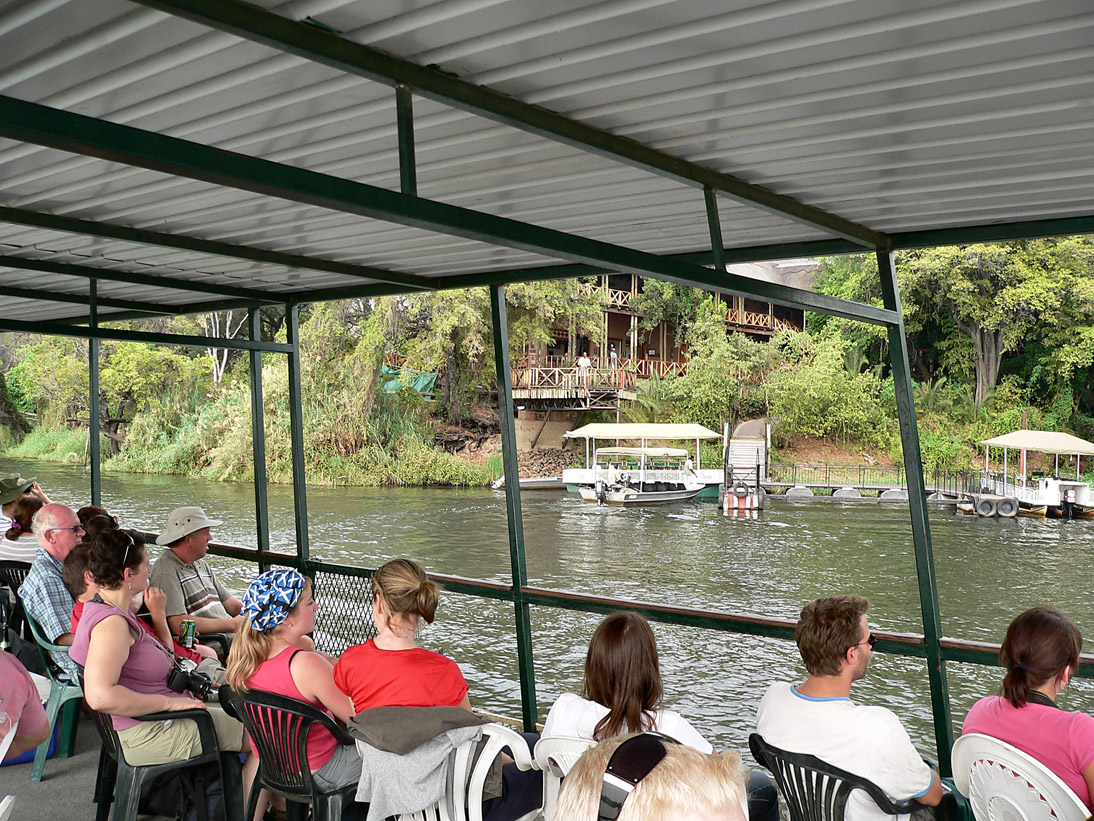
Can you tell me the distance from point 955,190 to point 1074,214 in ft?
1.93

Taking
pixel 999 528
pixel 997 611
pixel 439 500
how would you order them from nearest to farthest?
pixel 997 611, pixel 999 528, pixel 439 500

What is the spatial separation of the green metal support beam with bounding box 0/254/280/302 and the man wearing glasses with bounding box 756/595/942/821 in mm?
4161

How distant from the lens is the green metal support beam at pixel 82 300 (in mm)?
5523

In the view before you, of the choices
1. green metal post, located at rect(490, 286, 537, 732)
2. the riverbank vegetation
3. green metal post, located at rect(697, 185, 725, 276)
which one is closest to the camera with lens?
green metal post, located at rect(490, 286, 537, 732)

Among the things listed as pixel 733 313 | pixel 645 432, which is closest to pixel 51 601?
pixel 645 432

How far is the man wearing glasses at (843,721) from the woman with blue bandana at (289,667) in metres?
1.10

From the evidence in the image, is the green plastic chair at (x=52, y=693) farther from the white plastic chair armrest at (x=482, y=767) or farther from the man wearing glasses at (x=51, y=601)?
the white plastic chair armrest at (x=482, y=767)

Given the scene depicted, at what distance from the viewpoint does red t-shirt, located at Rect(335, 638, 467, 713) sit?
95.6 inches

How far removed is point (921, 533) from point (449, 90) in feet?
8.73

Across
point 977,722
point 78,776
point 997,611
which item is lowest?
point 997,611

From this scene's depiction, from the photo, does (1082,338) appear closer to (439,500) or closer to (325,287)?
(439,500)

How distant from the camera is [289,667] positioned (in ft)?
8.22

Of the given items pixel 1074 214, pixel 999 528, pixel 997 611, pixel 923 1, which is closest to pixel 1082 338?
pixel 999 528

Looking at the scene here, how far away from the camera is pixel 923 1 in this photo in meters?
1.93
